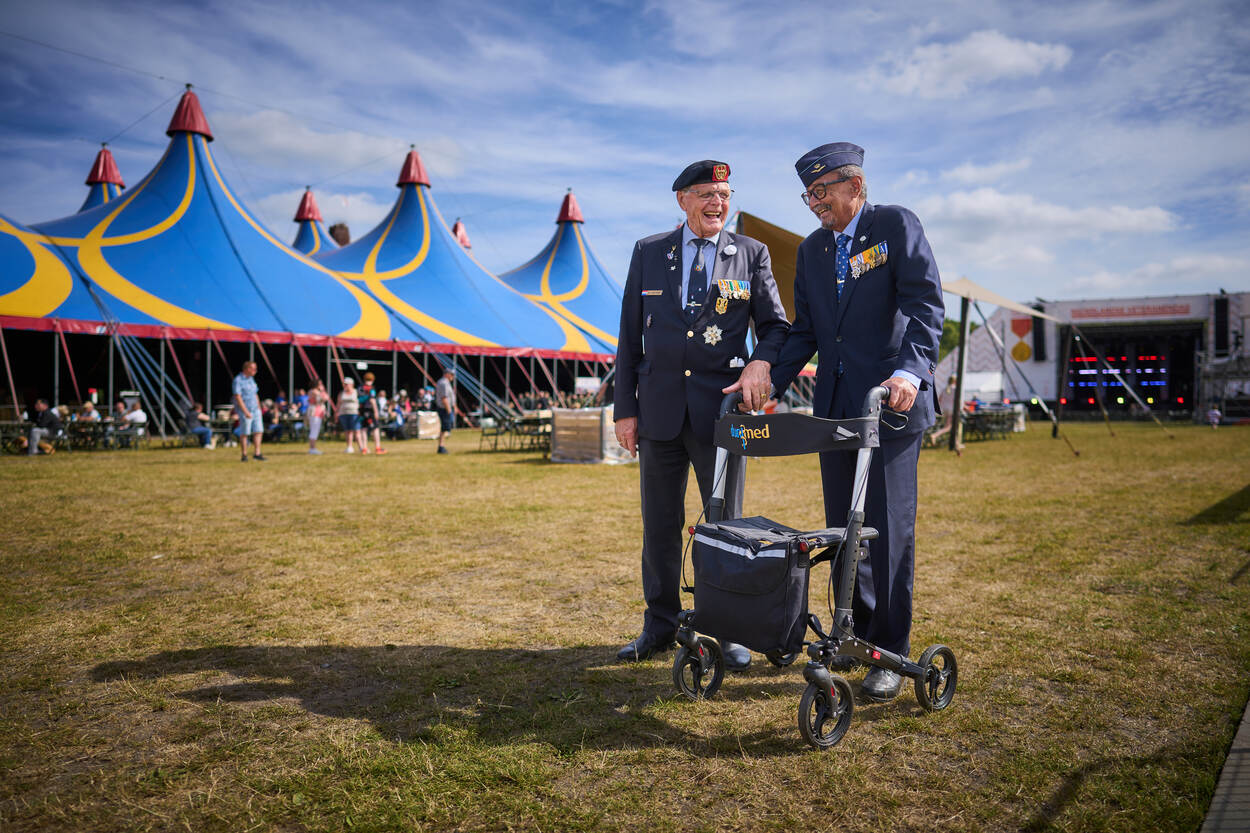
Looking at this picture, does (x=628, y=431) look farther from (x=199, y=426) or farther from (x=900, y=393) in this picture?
(x=199, y=426)

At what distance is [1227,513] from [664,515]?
579 cm

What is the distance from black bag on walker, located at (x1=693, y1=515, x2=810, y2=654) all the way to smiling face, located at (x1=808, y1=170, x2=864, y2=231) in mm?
1179

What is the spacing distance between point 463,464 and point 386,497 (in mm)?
3962

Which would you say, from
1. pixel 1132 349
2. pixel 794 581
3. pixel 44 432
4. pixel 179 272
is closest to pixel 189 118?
pixel 179 272

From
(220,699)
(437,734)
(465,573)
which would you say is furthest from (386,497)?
(437,734)

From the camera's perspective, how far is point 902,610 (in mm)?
2732

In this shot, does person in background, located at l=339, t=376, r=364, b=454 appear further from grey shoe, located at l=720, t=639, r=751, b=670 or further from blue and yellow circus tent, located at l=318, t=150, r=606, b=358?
grey shoe, located at l=720, t=639, r=751, b=670

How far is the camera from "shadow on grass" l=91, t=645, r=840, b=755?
2441mm

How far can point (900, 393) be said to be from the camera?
8.12ft

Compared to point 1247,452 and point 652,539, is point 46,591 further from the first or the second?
point 1247,452

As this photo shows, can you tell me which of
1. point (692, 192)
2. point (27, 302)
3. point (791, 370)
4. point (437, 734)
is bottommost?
point (437, 734)

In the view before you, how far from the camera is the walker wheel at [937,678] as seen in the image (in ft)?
8.36

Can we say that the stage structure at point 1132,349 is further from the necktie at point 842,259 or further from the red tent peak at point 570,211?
the necktie at point 842,259

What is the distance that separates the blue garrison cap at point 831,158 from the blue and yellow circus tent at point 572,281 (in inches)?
865
